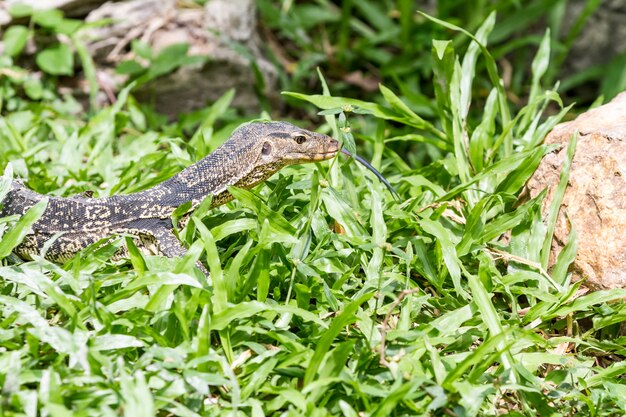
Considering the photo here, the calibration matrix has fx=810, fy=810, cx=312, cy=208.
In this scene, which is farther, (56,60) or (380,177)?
(56,60)

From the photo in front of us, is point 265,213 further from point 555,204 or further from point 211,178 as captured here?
point 555,204

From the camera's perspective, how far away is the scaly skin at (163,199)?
4496 millimetres

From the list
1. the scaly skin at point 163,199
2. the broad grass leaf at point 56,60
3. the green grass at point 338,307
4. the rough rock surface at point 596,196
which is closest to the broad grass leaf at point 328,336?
the green grass at point 338,307

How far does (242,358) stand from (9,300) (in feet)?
3.63

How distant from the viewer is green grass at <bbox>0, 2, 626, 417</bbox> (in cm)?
345

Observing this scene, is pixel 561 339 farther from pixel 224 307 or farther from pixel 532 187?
pixel 224 307

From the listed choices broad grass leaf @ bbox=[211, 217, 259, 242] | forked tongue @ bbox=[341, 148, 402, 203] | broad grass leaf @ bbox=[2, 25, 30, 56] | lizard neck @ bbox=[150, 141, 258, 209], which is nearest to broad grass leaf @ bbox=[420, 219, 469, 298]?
forked tongue @ bbox=[341, 148, 402, 203]

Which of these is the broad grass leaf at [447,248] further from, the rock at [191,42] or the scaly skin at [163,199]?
the rock at [191,42]

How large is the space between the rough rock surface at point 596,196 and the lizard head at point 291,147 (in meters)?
1.27

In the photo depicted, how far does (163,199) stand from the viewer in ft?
15.0

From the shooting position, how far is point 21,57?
23.7ft

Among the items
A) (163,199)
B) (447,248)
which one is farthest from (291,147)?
(447,248)

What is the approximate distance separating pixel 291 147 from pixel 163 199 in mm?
795

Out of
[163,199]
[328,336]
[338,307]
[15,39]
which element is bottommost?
[338,307]
